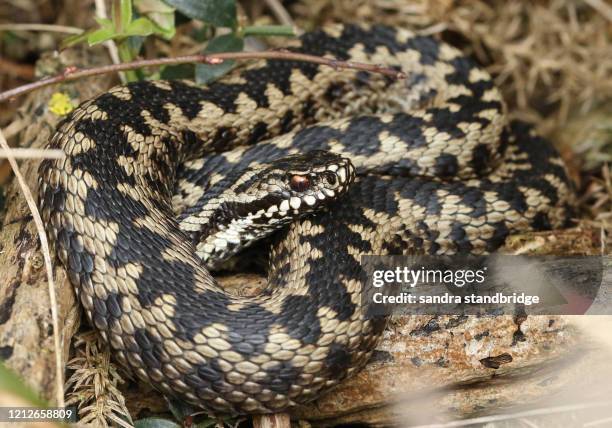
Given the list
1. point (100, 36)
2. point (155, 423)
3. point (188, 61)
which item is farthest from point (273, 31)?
point (155, 423)

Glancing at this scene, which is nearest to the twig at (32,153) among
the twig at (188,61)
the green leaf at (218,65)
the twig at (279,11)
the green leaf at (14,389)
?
the twig at (188,61)

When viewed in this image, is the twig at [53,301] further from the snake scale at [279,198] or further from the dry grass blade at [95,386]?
the dry grass blade at [95,386]

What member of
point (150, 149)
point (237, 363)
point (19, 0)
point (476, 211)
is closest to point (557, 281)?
point (476, 211)

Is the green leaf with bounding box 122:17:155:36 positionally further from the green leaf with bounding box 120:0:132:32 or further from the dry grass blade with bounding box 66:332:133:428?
the dry grass blade with bounding box 66:332:133:428

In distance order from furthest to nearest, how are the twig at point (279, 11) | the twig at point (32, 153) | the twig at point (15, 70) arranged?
1. the twig at point (279, 11)
2. the twig at point (15, 70)
3. the twig at point (32, 153)

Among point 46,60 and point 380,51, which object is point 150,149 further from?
point 380,51

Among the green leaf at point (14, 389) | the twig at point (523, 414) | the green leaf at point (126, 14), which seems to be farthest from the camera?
the green leaf at point (126, 14)
